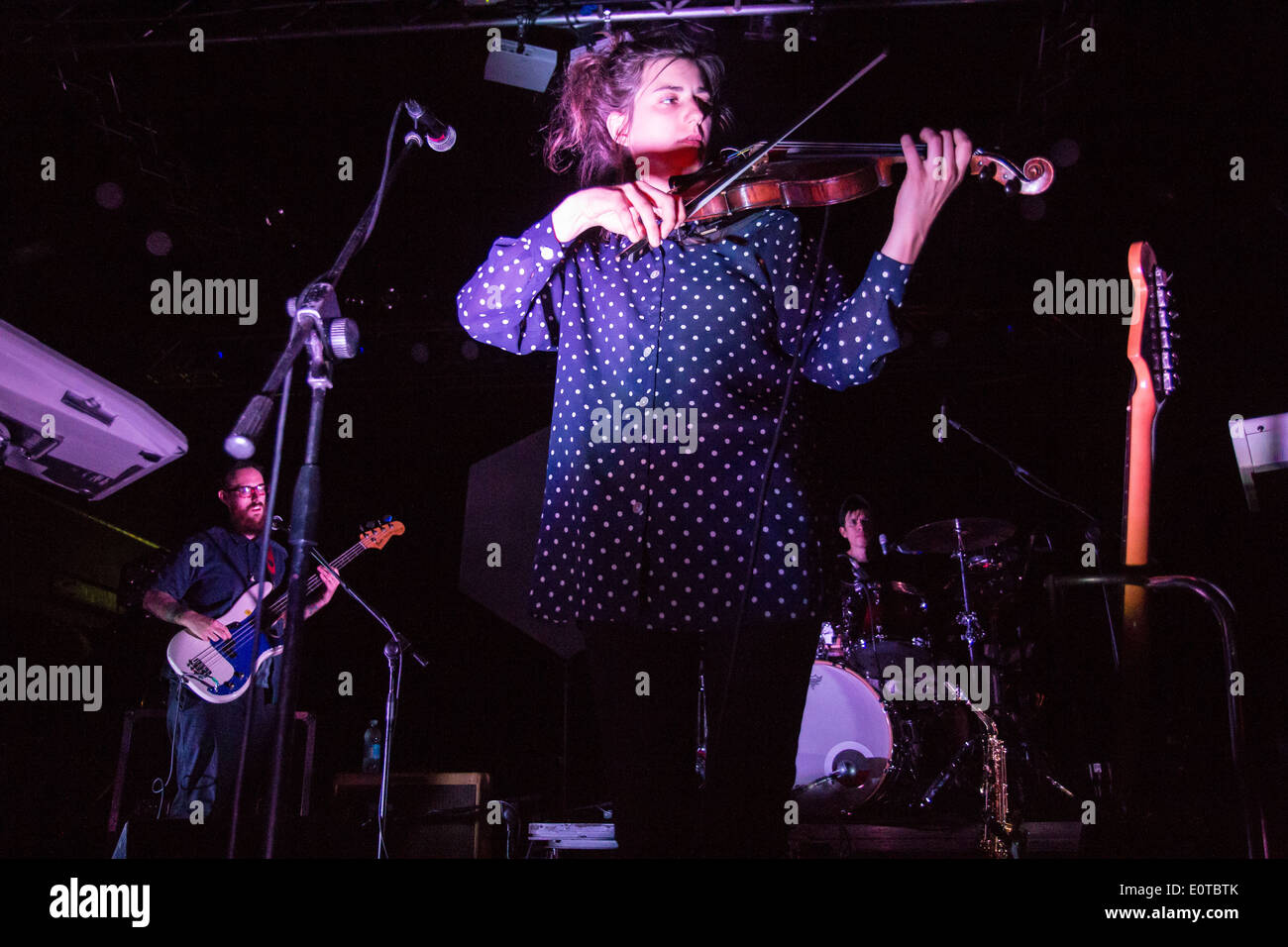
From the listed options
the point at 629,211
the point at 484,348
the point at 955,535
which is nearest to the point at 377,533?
the point at 484,348

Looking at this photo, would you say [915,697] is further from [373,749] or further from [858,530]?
[373,749]

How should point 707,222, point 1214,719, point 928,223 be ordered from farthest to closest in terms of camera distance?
point 1214,719 < point 707,222 < point 928,223

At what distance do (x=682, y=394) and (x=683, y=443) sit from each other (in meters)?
0.08

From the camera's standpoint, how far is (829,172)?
1.99 m

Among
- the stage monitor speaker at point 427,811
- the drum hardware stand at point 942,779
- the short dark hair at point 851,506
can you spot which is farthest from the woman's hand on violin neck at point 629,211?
the short dark hair at point 851,506

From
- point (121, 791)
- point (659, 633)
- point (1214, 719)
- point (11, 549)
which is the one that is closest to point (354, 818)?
point (121, 791)

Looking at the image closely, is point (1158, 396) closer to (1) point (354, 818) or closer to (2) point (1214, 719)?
(1) point (354, 818)

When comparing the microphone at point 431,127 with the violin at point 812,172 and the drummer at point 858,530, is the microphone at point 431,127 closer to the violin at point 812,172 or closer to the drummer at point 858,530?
the violin at point 812,172

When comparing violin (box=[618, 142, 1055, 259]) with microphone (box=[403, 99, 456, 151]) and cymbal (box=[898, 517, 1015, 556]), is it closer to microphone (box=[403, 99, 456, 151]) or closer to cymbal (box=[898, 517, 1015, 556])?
microphone (box=[403, 99, 456, 151])

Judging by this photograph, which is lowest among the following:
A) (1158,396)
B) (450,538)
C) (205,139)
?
(1158,396)

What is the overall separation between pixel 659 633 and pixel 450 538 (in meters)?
5.57

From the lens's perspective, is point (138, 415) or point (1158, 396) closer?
point (1158, 396)

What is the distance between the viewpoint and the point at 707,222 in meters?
1.69

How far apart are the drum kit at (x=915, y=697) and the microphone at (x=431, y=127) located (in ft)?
11.8
